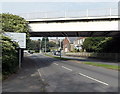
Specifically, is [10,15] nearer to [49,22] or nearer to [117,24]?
[49,22]

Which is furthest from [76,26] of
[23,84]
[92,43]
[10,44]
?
[92,43]

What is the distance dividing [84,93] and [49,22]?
19062 mm

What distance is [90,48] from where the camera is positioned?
202 feet

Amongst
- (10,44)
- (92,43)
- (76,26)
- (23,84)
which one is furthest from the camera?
(92,43)

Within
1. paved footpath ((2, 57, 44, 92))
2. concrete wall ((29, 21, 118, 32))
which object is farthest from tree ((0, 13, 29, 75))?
concrete wall ((29, 21, 118, 32))

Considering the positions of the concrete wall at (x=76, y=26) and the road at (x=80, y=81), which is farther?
the concrete wall at (x=76, y=26)

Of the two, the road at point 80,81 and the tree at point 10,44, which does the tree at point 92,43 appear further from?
the road at point 80,81

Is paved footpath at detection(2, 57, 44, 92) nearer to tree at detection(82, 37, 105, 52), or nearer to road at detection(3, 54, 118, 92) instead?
road at detection(3, 54, 118, 92)

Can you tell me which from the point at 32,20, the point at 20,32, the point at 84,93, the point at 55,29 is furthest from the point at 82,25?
the point at 84,93

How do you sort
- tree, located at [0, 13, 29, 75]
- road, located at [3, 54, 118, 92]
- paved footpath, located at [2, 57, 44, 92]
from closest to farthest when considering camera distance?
paved footpath, located at [2, 57, 44, 92] < road, located at [3, 54, 118, 92] < tree, located at [0, 13, 29, 75]

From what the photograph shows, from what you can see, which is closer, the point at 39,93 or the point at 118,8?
the point at 39,93

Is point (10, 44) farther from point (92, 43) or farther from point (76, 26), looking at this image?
point (92, 43)

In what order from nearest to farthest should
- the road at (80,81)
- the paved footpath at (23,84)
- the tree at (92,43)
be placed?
the paved footpath at (23,84) < the road at (80,81) < the tree at (92,43)

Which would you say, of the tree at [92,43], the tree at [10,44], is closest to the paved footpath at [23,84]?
the tree at [10,44]
